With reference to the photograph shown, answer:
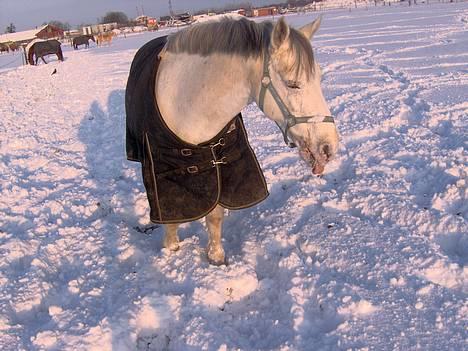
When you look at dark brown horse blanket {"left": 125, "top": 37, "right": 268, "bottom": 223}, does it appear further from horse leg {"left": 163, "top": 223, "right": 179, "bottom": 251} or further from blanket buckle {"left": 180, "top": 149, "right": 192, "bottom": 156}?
horse leg {"left": 163, "top": 223, "right": 179, "bottom": 251}

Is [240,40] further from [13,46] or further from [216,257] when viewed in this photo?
[13,46]

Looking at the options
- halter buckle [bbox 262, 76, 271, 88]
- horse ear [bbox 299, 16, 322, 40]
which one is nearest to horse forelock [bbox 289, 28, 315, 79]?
halter buckle [bbox 262, 76, 271, 88]

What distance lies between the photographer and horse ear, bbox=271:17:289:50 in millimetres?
1902

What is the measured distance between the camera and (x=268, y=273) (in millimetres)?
2854

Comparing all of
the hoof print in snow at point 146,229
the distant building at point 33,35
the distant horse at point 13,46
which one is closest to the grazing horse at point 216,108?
the hoof print in snow at point 146,229

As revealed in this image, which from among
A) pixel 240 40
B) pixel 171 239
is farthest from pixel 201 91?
pixel 171 239

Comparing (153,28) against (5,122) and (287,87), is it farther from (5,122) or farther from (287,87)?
(287,87)

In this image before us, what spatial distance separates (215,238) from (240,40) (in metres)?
1.46

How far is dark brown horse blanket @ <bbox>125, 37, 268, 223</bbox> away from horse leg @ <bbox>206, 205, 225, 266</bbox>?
12cm

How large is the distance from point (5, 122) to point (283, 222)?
6.01m

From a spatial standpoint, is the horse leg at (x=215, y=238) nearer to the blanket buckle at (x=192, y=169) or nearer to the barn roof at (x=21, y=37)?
the blanket buckle at (x=192, y=169)

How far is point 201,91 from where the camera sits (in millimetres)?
2379

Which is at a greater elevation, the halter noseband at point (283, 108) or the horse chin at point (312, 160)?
the halter noseband at point (283, 108)

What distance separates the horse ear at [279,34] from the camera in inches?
74.9
